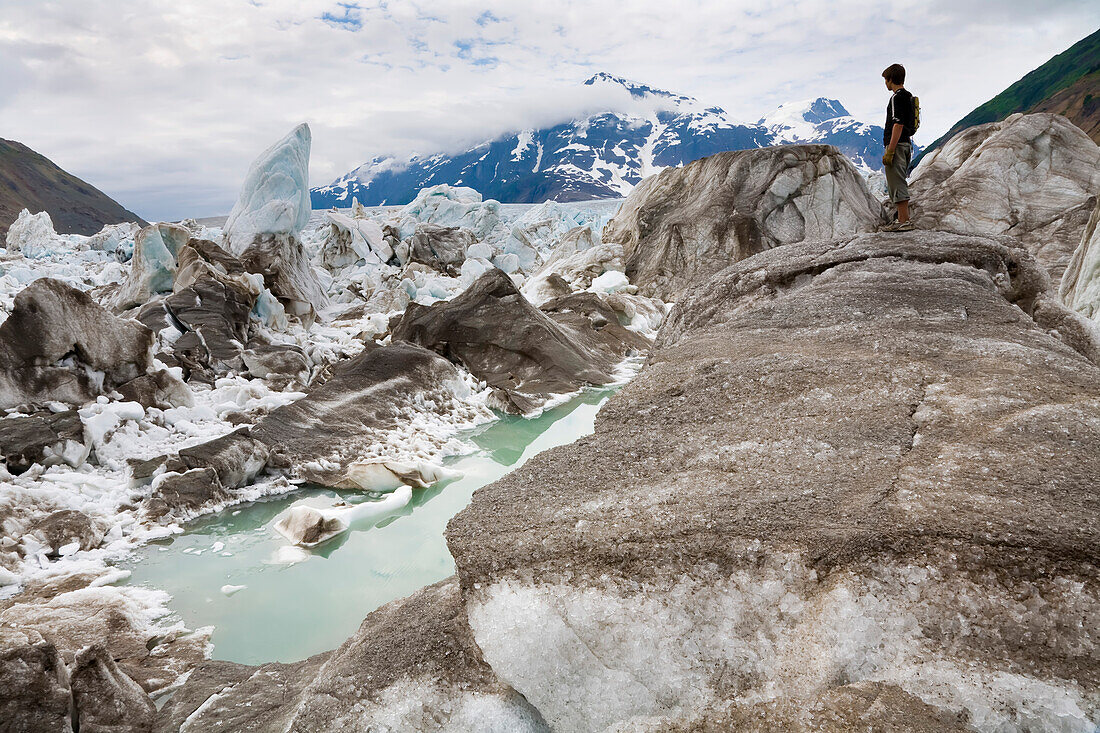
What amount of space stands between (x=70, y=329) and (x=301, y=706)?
27.4 ft

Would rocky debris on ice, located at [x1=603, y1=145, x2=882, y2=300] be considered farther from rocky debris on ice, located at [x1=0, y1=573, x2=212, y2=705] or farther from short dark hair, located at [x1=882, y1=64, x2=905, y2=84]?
rocky debris on ice, located at [x1=0, y1=573, x2=212, y2=705]

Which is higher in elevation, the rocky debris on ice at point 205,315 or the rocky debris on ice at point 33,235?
the rocky debris on ice at point 33,235

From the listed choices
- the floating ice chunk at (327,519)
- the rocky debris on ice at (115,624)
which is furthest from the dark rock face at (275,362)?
the rocky debris on ice at (115,624)

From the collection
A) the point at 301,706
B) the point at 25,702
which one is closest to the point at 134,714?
the point at 25,702

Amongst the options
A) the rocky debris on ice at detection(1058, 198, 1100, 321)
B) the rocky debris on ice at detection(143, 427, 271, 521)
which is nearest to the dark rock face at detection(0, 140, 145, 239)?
the rocky debris on ice at detection(143, 427, 271, 521)

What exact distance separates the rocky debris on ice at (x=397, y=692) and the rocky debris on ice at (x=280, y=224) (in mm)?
16226

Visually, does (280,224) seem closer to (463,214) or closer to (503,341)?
(503,341)

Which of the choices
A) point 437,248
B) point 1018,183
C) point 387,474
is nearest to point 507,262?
point 437,248

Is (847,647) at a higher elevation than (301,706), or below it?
higher

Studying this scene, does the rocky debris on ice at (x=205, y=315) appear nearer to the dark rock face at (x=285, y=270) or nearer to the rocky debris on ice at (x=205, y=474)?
the dark rock face at (x=285, y=270)

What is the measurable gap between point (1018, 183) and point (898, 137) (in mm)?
18268

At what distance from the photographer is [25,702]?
3230 millimetres

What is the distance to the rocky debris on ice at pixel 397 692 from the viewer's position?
2.81m

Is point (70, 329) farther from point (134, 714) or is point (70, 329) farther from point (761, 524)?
point (761, 524)
